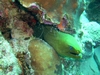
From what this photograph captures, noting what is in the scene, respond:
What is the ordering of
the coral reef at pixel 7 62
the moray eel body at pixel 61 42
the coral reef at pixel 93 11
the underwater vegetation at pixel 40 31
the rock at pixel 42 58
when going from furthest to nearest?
the coral reef at pixel 93 11
the moray eel body at pixel 61 42
the rock at pixel 42 58
the underwater vegetation at pixel 40 31
the coral reef at pixel 7 62

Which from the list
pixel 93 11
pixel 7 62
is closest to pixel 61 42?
pixel 7 62

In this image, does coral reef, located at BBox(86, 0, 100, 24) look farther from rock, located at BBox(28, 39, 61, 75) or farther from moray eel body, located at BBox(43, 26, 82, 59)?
rock, located at BBox(28, 39, 61, 75)

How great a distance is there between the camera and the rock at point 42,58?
2199 millimetres

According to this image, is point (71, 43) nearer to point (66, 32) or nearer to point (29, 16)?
point (66, 32)

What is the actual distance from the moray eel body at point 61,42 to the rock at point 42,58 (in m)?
0.11

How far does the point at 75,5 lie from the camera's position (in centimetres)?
238

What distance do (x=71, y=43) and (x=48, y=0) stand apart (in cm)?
70

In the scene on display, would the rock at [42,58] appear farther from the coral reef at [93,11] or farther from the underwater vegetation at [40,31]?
the coral reef at [93,11]

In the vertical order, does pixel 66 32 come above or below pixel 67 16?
below

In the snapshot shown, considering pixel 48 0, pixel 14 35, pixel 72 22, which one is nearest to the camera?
pixel 48 0

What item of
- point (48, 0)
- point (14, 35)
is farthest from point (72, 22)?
point (14, 35)

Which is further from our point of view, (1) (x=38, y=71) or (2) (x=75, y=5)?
(2) (x=75, y=5)

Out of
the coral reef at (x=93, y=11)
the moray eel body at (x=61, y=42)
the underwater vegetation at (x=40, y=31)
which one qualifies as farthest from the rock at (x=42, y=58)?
the coral reef at (x=93, y=11)

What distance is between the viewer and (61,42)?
236 cm
